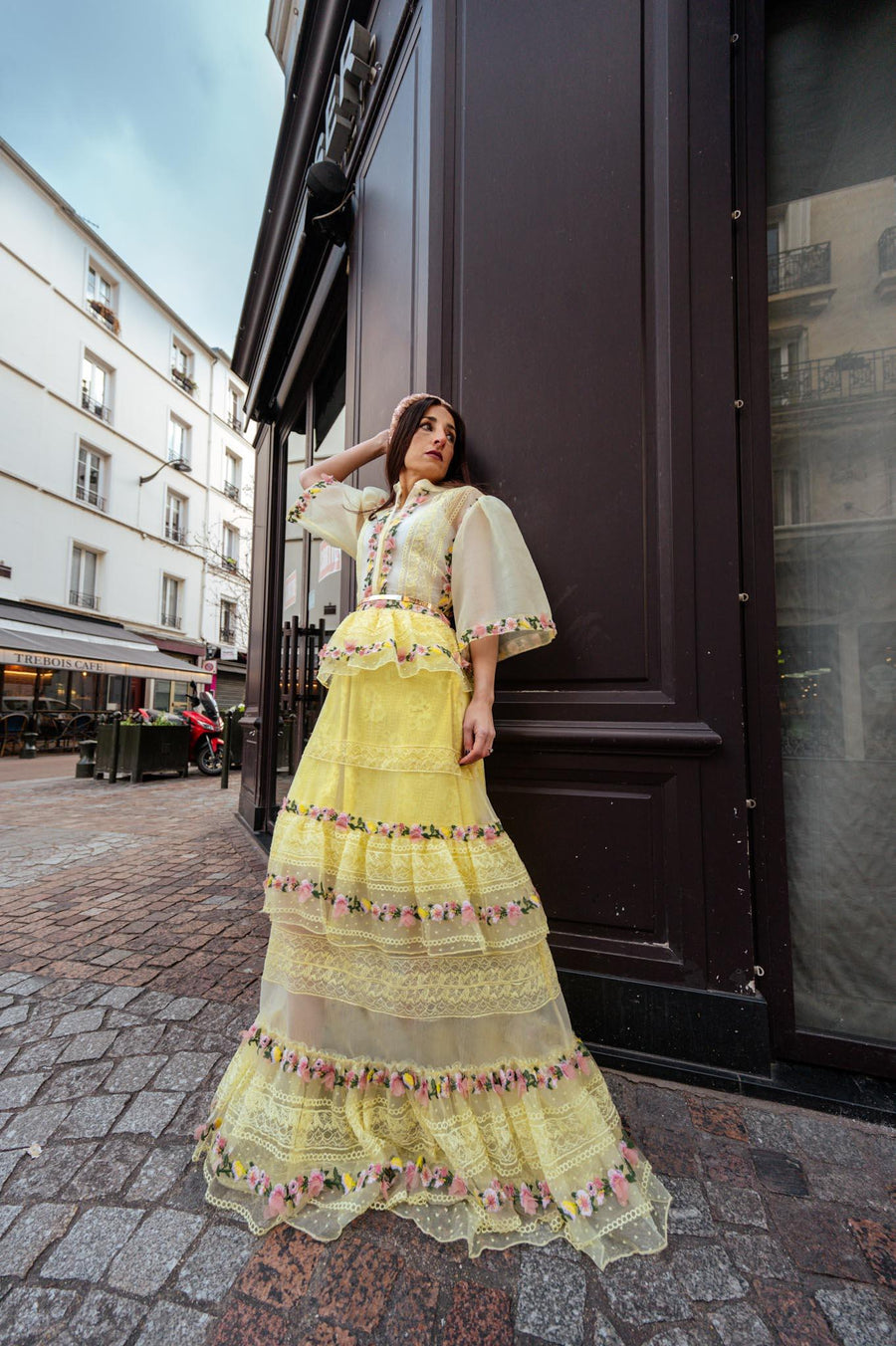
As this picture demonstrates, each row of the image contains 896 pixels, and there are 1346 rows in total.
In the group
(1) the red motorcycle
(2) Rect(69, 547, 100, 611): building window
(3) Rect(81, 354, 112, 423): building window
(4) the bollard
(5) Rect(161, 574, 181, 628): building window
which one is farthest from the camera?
(5) Rect(161, 574, 181, 628): building window

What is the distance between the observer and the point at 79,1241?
3.87 feet

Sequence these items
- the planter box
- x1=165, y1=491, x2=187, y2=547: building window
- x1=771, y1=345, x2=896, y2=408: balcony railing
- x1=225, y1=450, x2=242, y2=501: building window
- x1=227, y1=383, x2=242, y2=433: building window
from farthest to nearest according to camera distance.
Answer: x1=227, y1=383, x2=242, y2=433: building window
x1=225, y1=450, x2=242, y2=501: building window
x1=165, y1=491, x2=187, y2=547: building window
the planter box
x1=771, y1=345, x2=896, y2=408: balcony railing

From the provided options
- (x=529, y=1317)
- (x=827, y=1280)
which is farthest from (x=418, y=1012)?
(x=827, y=1280)

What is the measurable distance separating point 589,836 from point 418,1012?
2.77 feet

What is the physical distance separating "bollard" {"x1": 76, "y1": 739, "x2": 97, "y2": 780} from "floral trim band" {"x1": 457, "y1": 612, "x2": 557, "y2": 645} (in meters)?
9.76

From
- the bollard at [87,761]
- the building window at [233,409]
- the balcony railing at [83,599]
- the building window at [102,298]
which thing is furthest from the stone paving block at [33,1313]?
the building window at [233,409]

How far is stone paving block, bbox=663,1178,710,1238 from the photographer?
48.5 inches

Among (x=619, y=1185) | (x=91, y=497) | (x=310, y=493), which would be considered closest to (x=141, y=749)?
(x=310, y=493)

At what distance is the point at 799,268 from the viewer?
82.9 inches

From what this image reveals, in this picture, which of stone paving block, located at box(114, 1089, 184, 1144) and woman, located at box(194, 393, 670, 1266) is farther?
stone paving block, located at box(114, 1089, 184, 1144)

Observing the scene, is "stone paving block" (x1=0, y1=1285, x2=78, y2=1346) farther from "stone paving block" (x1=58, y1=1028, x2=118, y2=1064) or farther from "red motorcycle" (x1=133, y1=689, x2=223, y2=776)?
"red motorcycle" (x1=133, y1=689, x2=223, y2=776)

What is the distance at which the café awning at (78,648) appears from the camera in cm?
1256

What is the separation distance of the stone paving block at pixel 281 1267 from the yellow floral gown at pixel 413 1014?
0.03m

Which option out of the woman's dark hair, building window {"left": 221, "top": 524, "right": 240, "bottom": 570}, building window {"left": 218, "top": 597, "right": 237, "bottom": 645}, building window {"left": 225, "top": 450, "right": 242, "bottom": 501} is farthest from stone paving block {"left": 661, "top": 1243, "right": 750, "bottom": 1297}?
building window {"left": 225, "top": 450, "right": 242, "bottom": 501}
